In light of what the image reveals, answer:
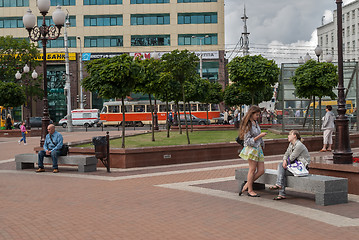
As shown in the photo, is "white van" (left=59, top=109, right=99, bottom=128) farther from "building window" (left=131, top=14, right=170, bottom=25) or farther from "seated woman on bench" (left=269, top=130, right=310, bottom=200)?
"seated woman on bench" (left=269, top=130, right=310, bottom=200)

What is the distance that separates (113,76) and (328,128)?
799cm

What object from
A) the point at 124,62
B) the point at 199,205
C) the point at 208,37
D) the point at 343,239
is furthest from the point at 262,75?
the point at 208,37

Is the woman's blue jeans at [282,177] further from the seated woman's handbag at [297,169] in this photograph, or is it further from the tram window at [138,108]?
the tram window at [138,108]

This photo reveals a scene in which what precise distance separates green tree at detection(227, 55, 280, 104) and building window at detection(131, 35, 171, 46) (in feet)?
117

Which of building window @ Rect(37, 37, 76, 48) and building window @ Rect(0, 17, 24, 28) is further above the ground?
building window @ Rect(0, 17, 24, 28)

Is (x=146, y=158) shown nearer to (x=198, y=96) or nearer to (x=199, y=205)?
(x=199, y=205)

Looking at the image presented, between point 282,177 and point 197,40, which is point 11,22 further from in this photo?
point 282,177

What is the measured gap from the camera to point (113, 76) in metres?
16.3

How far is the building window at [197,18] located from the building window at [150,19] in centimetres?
183

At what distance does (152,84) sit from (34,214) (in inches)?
572

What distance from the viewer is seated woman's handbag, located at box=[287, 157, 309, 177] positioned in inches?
353

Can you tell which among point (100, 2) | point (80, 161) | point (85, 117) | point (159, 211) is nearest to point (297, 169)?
point (159, 211)

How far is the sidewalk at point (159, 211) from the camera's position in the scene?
6823mm

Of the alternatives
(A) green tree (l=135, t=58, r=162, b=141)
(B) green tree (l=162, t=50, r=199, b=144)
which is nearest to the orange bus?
(A) green tree (l=135, t=58, r=162, b=141)
